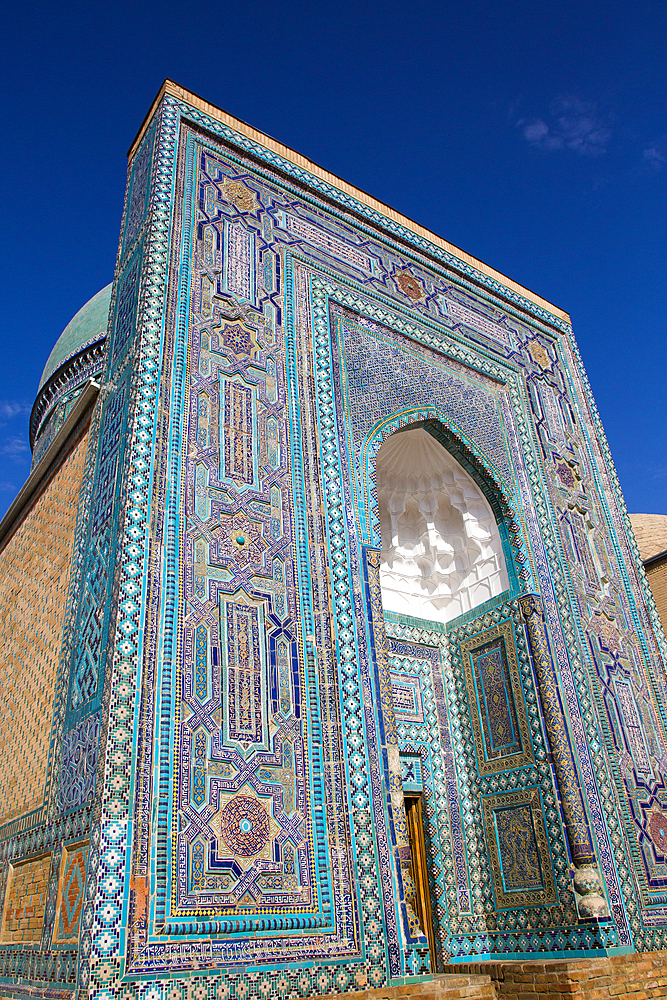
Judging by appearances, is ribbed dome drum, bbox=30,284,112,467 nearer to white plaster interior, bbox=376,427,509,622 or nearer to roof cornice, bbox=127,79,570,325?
roof cornice, bbox=127,79,570,325

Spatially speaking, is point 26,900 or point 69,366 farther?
point 69,366

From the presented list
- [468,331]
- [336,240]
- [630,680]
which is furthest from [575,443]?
[336,240]

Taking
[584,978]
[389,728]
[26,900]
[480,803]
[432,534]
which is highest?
[432,534]

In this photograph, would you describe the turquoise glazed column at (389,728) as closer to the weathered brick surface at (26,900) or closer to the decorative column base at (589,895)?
the decorative column base at (589,895)

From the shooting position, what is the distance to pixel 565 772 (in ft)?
18.0

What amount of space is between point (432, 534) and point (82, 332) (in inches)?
319

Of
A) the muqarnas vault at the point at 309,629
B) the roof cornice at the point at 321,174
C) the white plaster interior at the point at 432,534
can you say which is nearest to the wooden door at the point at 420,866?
the muqarnas vault at the point at 309,629

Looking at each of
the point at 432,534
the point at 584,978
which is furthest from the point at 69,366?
the point at 584,978

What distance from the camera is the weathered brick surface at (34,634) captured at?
4996 millimetres

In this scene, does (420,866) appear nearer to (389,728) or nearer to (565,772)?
(565,772)

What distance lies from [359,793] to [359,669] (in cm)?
72

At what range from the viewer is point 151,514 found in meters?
4.28

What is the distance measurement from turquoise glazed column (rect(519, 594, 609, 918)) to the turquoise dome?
8693mm

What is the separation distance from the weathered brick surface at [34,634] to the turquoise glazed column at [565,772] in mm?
3503
